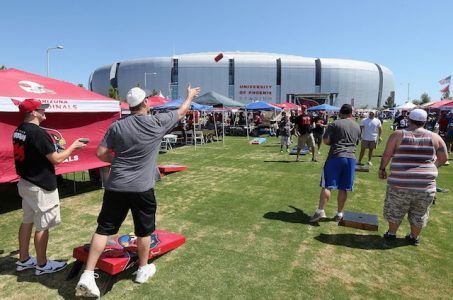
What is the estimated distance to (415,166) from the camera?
431 cm

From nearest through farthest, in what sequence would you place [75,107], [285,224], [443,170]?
[285,224] < [75,107] < [443,170]

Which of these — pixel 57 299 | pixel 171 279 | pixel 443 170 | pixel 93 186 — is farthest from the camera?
pixel 443 170

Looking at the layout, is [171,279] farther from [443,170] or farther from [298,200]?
[443,170]

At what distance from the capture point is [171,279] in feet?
11.8

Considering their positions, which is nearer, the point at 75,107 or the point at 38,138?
the point at 38,138

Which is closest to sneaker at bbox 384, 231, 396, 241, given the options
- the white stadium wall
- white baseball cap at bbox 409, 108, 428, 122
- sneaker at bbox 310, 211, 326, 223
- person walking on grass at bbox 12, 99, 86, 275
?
sneaker at bbox 310, 211, 326, 223

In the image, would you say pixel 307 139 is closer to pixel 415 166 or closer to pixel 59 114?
pixel 415 166

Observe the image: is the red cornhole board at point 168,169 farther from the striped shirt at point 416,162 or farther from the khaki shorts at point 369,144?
the striped shirt at point 416,162

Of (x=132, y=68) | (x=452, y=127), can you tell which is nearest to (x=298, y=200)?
(x=452, y=127)

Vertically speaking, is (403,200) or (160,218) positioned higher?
(403,200)

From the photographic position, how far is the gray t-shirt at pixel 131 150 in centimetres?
317

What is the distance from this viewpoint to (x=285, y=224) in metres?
5.30

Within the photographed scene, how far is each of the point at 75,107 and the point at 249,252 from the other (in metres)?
4.46

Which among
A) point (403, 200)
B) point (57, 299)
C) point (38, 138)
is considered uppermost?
point (38, 138)
